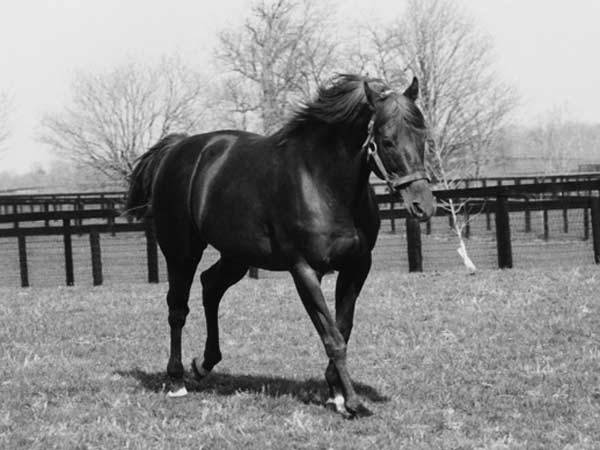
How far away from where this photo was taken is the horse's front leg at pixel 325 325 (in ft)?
15.7

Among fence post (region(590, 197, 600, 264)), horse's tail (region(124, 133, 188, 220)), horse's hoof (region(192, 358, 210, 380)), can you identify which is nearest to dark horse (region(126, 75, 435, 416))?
horse's hoof (region(192, 358, 210, 380))

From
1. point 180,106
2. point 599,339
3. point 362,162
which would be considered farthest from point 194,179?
point 180,106

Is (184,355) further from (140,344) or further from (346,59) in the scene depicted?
(346,59)

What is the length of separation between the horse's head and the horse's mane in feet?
0.30

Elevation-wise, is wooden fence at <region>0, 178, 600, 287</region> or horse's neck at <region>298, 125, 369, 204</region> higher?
horse's neck at <region>298, 125, 369, 204</region>

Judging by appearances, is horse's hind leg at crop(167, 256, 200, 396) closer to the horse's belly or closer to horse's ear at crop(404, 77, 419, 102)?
the horse's belly

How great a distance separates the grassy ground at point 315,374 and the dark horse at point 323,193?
0.43 m

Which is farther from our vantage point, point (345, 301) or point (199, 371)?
point (199, 371)

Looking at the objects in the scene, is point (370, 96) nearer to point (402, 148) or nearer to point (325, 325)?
point (402, 148)

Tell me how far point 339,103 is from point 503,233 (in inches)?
313

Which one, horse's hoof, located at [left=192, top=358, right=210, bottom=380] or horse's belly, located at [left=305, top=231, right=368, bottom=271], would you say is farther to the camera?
horse's hoof, located at [left=192, top=358, right=210, bottom=380]

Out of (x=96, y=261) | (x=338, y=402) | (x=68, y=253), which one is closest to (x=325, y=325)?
(x=338, y=402)

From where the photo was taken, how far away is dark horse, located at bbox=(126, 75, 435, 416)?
15.0 ft

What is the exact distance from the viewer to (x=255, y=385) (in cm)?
579
